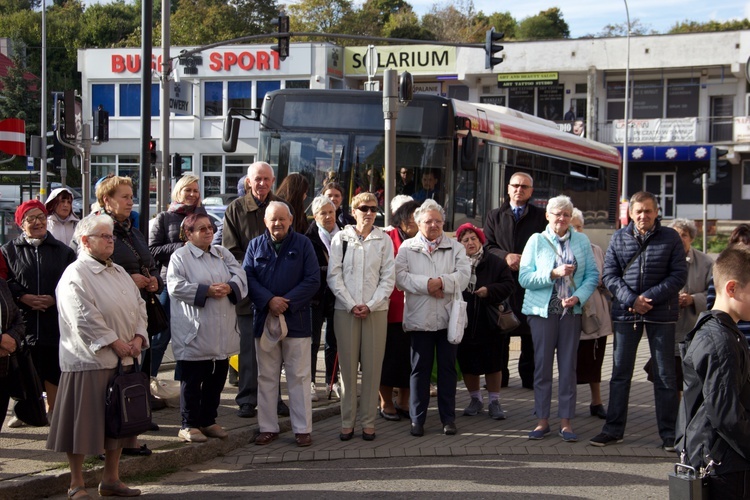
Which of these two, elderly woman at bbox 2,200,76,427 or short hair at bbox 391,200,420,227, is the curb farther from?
short hair at bbox 391,200,420,227

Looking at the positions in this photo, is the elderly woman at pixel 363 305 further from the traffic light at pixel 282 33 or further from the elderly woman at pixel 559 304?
the traffic light at pixel 282 33

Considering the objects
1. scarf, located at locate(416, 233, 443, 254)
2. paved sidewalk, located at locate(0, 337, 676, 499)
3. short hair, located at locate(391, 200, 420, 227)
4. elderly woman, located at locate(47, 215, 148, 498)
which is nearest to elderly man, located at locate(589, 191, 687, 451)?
paved sidewalk, located at locate(0, 337, 676, 499)

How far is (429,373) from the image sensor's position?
7891 mm

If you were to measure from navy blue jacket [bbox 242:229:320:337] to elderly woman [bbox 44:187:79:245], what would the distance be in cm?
177

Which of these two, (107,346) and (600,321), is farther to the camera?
(600,321)

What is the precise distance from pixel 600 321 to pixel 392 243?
206 centimetres

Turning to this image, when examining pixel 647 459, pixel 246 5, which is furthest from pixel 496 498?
pixel 246 5

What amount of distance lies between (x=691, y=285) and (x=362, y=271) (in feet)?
9.61

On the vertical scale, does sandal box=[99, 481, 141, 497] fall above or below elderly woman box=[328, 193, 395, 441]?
below

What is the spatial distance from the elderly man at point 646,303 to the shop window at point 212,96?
4113 centimetres

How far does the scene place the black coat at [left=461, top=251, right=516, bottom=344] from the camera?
848 cm

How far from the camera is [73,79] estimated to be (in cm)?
6228

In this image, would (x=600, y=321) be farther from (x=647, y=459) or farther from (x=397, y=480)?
(x=397, y=480)

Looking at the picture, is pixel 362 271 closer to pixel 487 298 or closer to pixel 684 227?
pixel 487 298
